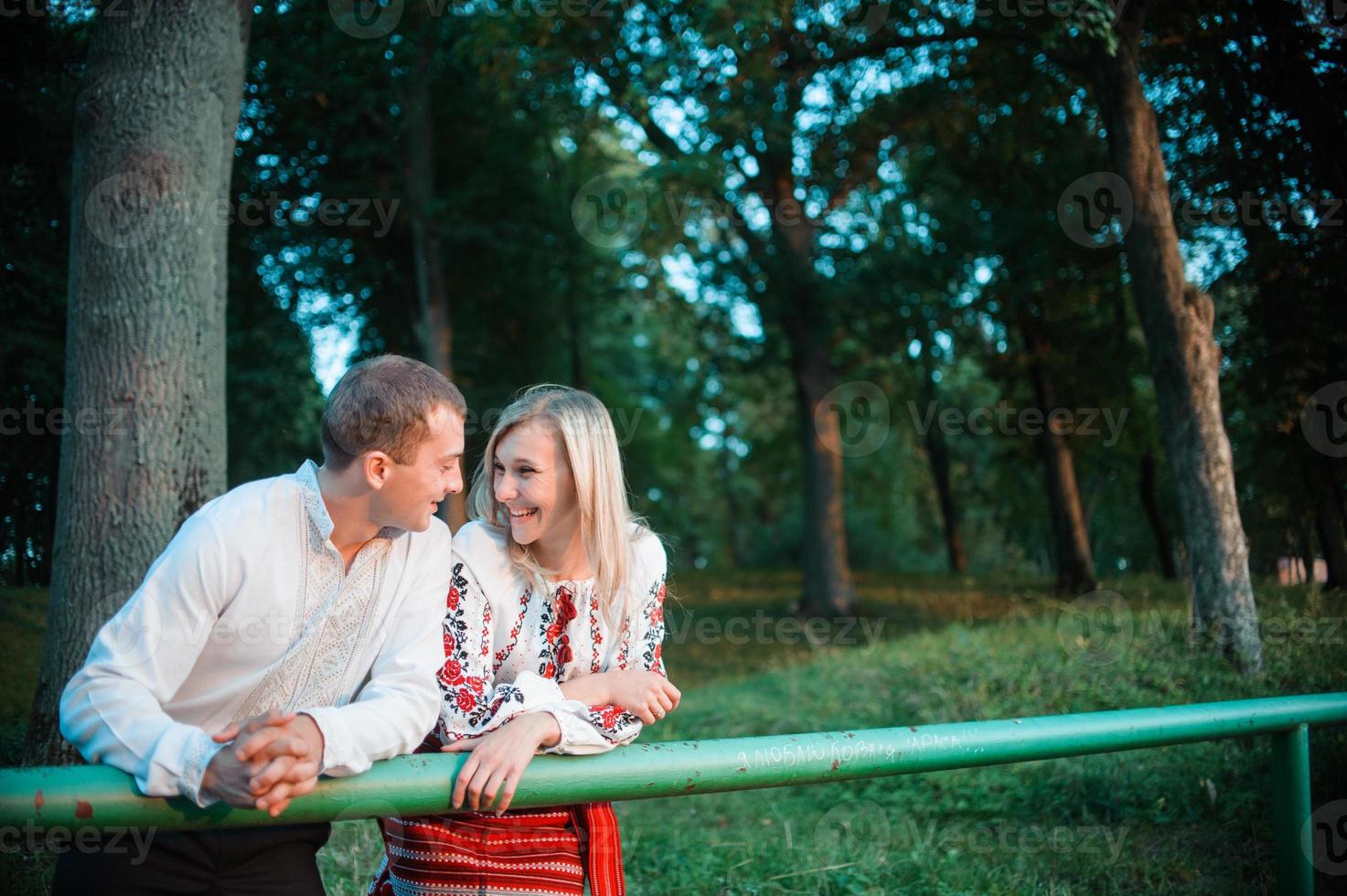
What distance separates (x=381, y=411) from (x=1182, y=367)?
6.35 metres

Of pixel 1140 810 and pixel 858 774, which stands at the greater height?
pixel 858 774

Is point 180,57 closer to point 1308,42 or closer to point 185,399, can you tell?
point 185,399

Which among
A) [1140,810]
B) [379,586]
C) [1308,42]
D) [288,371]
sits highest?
[1308,42]

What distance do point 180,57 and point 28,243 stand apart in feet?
5.32

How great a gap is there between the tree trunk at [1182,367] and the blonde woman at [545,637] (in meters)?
5.32

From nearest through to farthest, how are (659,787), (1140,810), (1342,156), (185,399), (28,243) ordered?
(659,787) < (185,399) < (1140,810) < (28,243) < (1342,156)

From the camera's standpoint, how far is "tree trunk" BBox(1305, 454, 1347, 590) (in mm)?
6520

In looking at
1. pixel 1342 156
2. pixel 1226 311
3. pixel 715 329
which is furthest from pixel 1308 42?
pixel 715 329

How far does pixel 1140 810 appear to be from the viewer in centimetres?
470

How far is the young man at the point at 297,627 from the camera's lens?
1.88m

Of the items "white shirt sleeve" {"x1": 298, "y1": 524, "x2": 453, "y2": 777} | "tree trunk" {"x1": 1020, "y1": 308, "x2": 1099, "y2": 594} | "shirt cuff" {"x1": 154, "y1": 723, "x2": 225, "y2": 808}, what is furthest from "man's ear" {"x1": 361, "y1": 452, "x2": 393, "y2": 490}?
"tree trunk" {"x1": 1020, "y1": 308, "x2": 1099, "y2": 594}

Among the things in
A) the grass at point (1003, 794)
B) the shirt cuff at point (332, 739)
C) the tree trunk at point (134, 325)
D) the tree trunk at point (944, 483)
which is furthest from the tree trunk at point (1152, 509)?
the shirt cuff at point (332, 739)

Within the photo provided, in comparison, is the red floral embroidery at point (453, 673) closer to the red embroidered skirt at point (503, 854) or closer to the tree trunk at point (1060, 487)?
the red embroidered skirt at point (503, 854)

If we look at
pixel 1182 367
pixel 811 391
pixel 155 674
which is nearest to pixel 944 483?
pixel 811 391
